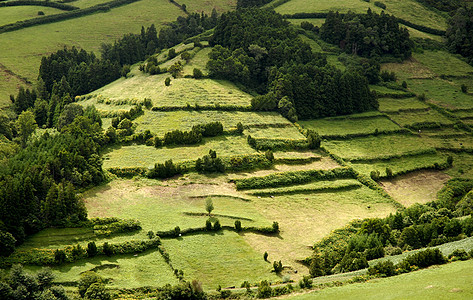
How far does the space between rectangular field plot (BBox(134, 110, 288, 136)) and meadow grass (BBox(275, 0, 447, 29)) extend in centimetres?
7968

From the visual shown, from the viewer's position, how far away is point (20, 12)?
6304 inches

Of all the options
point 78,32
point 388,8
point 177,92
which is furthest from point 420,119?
point 78,32

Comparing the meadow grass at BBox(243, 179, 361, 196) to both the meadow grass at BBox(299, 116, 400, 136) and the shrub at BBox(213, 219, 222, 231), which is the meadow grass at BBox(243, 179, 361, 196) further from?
the meadow grass at BBox(299, 116, 400, 136)

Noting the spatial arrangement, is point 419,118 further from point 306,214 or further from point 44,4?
point 44,4

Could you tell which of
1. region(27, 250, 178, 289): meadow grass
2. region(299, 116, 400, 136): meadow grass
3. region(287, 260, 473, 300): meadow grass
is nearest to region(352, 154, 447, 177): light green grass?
region(299, 116, 400, 136): meadow grass

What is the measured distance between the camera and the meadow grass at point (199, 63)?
396 feet

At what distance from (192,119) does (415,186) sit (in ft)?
162

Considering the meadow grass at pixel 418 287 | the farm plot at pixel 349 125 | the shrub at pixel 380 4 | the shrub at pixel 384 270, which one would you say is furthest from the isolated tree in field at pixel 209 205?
the shrub at pixel 380 4

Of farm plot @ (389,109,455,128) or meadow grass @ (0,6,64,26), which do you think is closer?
farm plot @ (389,109,455,128)

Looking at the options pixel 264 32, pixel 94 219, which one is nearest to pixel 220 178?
pixel 94 219

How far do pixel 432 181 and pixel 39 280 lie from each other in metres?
74.8

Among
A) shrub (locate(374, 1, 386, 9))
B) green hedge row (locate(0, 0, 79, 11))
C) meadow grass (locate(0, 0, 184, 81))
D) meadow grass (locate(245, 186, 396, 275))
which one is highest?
shrub (locate(374, 1, 386, 9))

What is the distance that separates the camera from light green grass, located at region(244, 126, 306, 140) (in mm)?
95938

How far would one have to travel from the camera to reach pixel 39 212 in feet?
195
